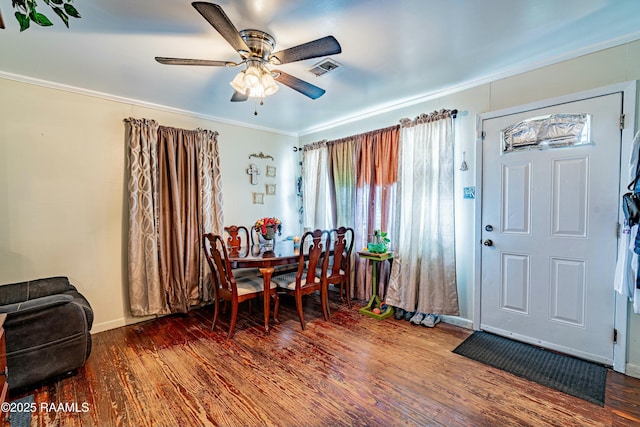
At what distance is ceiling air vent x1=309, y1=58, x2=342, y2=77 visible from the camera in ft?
7.80

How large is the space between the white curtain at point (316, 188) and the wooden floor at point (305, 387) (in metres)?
1.82

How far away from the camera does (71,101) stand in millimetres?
2848

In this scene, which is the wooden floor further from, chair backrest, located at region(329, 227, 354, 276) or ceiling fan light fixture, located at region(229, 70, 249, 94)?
ceiling fan light fixture, located at region(229, 70, 249, 94)

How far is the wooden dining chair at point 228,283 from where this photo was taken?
280 cm

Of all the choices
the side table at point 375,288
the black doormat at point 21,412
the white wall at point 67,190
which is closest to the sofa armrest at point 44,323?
the black doormat at point 21,412

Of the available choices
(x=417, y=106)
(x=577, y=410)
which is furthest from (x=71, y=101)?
(x=577, y=410)

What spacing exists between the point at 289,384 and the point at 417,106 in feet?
10.1

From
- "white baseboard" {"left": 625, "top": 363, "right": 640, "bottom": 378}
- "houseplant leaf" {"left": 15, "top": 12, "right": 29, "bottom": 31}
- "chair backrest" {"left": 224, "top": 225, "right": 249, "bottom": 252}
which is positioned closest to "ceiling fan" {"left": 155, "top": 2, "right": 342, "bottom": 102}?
"houseplant leaf" {"left": 15, "top": 12, "right": 29, "bottom": 31}

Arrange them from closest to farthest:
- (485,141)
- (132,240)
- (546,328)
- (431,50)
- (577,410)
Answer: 1. (577,410)
2. (431,50)
3. (546,328)
4. (485,141)
5. (132,240)

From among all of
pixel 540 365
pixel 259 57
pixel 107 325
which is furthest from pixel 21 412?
pixel 540 365

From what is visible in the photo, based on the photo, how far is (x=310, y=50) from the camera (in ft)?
5.73

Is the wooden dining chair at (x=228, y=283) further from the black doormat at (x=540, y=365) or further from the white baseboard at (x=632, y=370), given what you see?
the white baseboard at (x=632, y=370)

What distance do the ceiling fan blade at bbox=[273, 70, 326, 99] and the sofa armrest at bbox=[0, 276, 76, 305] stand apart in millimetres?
2737

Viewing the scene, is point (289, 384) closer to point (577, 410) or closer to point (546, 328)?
point (577, 410)
